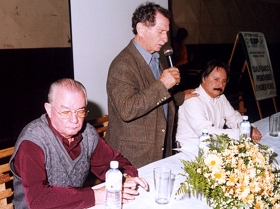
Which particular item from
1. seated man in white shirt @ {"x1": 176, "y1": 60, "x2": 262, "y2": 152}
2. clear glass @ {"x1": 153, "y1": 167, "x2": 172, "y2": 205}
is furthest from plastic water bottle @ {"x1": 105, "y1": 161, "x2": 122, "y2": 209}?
seated man in white shirt @ {"x1": 176, "y1": 60, "x2": 262, "y2": 152}

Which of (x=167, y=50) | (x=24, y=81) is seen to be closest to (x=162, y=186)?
(x=167, y=50)

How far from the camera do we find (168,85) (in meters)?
1.98

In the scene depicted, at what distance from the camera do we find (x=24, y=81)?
4.33 metres

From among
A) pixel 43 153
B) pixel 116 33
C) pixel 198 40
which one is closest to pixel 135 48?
pixel 43 153

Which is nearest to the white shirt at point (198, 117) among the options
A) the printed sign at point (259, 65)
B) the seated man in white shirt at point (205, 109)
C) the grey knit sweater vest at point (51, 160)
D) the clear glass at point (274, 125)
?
the seated man in white shirt at point (205, 109)

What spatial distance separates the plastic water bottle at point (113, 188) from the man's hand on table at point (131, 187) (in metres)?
0.07

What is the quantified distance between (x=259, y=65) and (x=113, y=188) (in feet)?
14.2

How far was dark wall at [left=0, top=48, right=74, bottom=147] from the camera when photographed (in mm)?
4059

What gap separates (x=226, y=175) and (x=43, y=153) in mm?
831

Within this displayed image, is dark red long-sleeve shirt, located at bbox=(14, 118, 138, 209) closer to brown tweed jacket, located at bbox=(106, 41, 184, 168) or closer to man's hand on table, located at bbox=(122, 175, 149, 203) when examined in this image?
man's hand on table, located at bbox=(122, 175, 149, 203)

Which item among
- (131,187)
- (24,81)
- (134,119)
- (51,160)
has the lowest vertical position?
(131,187)

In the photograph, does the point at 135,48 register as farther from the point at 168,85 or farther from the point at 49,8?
the point at 49,8

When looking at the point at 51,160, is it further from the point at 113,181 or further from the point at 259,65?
the point at 259,65

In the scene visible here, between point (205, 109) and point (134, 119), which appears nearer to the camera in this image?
point (134, 119)
